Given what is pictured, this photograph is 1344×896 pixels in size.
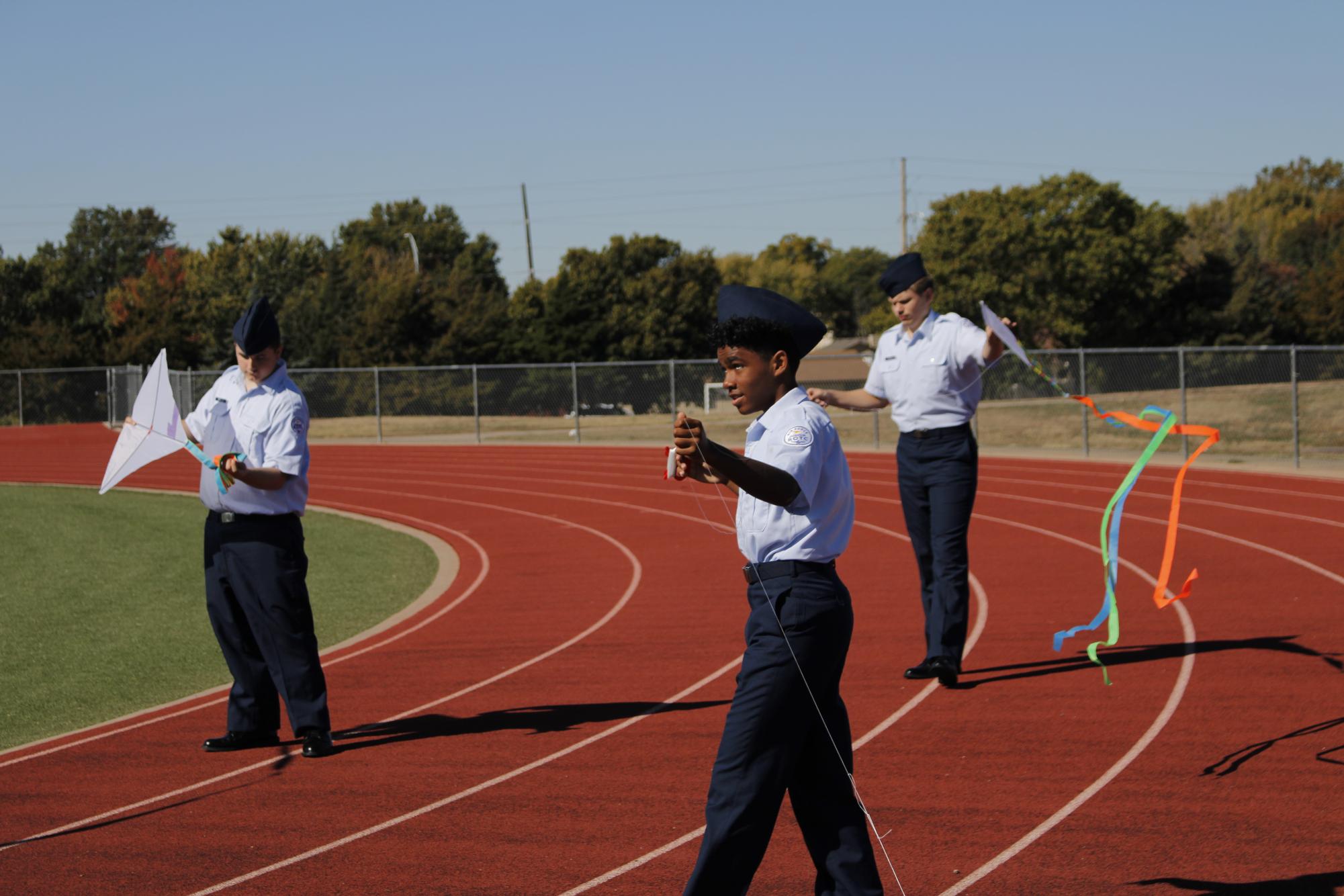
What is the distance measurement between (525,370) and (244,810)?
108ft

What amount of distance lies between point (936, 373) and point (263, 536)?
3702 millimetres

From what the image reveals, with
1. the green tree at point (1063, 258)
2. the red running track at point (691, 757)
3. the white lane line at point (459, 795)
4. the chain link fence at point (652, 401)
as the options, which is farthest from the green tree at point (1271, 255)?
the white lane line at point (459, 795)

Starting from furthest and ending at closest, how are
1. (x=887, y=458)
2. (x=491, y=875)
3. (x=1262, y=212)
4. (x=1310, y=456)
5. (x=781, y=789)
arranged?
(x=1262, y=212) < (x=887, y=458) < (x=1310, y=456) < (x=491, y=875) < (x=781, y=789)

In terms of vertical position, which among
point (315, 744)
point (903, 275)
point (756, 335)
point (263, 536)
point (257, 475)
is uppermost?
point (903, 275)

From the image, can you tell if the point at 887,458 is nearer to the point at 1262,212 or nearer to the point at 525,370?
the point at 525,370

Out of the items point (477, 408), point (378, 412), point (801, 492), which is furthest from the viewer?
point (477, 408)

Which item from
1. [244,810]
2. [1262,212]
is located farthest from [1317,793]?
→ [1262,212]

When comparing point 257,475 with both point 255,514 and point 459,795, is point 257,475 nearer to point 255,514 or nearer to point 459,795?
point 255,514

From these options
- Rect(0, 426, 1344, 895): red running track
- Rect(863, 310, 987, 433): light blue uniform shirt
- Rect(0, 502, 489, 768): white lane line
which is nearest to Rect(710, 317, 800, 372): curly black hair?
Rect(0, 426, 1344, 895): red running track

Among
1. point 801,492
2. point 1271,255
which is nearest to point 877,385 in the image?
point 801,492

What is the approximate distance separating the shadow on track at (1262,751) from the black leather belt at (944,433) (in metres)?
2.25

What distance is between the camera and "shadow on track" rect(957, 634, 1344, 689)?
797 centimetres

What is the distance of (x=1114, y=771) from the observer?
593cm

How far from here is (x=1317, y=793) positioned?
5.51 meters
